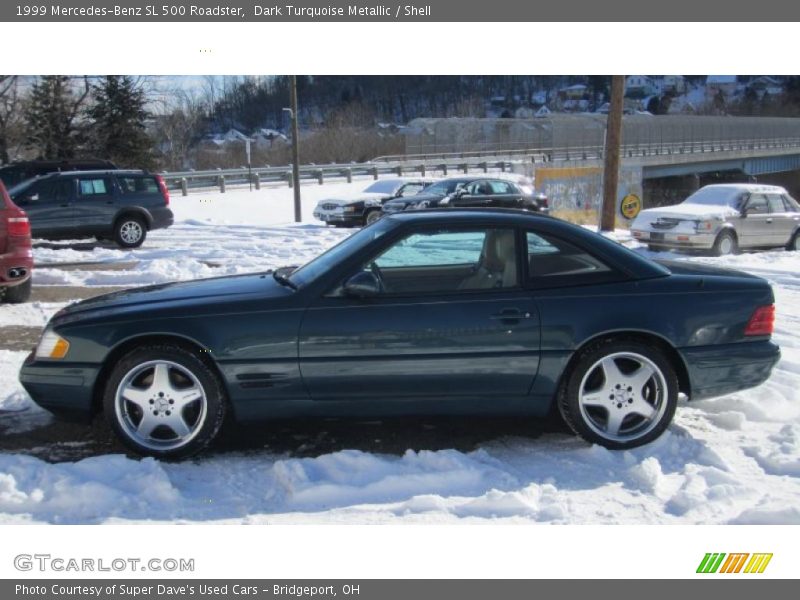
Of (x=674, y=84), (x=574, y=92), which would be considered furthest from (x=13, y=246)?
(x=574, y=92)

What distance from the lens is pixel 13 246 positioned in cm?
851

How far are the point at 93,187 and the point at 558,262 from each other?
13.6 metres

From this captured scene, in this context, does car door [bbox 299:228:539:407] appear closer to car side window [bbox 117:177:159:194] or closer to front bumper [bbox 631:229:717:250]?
front bumper [bbox 631:229:717:250]

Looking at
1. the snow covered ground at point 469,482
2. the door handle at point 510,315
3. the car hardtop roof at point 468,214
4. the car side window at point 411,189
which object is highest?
the car hardtop roof at point 468,214

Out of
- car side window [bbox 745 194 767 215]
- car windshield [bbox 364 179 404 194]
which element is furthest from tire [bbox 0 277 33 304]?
car windshield [bbox 364 179 404 194]

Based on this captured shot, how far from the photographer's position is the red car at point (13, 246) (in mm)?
8438

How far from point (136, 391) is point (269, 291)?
93cm

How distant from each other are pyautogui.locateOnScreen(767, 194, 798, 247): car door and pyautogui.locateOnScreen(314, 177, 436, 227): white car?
32.7 ft

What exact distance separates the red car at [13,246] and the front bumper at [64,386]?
4.30 metres

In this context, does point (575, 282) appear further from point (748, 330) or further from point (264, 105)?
point (264, 105)

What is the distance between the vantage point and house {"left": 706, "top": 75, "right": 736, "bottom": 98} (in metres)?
70.8

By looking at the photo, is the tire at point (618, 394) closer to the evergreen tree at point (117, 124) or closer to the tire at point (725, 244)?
the tire at point (725, 244)

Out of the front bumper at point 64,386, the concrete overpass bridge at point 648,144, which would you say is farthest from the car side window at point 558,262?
the concrete overpass bridge at point 648,144

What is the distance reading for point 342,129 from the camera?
59.0 meters
